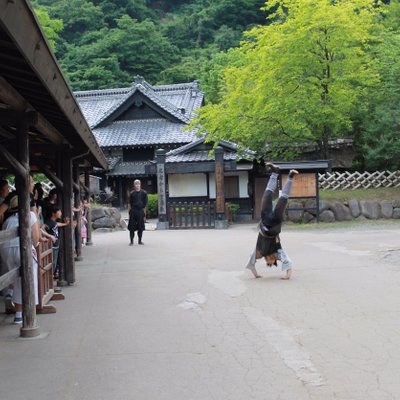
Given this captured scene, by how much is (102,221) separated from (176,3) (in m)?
49.3

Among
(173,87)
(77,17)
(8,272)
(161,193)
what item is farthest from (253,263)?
(77,17)

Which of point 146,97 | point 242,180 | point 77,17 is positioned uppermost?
point 77,17

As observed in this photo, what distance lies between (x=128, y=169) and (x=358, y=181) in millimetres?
14686

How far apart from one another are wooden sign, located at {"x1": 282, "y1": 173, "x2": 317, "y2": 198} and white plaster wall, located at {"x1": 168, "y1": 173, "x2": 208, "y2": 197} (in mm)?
8334

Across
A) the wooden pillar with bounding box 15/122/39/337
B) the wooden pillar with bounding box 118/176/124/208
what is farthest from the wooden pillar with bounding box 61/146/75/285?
the wooden pillar with bounding box 118/176/124/208

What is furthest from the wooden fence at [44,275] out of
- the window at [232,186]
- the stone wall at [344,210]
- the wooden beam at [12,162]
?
the window at [232,186]

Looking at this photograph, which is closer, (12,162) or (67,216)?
(12,162)

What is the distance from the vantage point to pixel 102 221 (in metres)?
22.3

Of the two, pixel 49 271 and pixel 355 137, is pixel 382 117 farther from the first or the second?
pixel 49 271

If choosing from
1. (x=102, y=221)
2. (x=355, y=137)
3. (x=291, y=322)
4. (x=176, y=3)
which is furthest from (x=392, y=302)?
(x=176, y=3)

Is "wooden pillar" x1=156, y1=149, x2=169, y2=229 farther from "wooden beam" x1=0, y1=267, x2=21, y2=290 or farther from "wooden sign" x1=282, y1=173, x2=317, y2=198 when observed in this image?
"wooden beam" x1=0, y1=267, x2=21, y2=290

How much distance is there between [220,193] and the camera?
22750mm

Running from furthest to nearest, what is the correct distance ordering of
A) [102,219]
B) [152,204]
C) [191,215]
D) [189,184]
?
[152,204]
[189,184]
[191,215]
[102,219]

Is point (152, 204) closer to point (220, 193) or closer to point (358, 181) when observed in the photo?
point (220, 193)
